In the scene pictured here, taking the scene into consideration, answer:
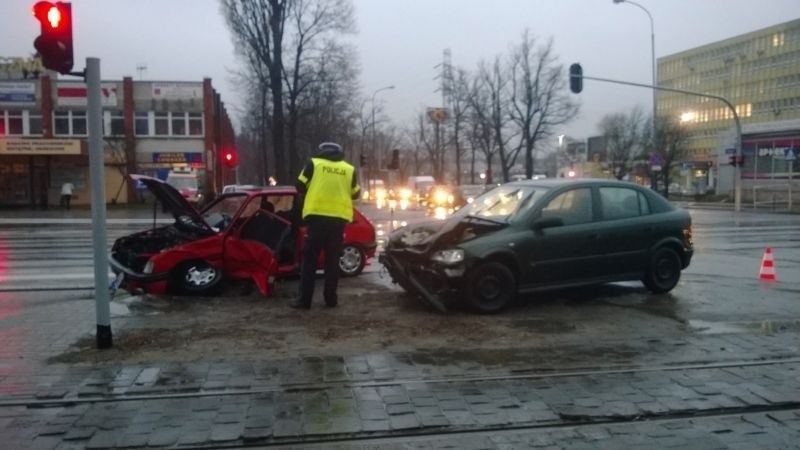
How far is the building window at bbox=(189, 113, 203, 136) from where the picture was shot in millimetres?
47844

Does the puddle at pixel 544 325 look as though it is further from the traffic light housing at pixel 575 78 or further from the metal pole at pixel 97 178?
the traffic light housing at pixel 575 78

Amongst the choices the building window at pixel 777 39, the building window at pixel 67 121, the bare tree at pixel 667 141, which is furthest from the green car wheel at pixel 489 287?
the building window at pixel 777 39

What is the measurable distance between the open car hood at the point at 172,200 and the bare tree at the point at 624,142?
54591 millimetres

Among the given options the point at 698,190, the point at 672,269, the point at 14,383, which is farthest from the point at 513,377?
the point at 698,190

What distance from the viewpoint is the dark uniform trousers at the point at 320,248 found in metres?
8.17

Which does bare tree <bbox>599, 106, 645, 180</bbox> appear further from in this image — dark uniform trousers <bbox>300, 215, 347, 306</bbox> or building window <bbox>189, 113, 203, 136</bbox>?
dark uniform trousers <bbox>300, 215, 347, 306</bbox>

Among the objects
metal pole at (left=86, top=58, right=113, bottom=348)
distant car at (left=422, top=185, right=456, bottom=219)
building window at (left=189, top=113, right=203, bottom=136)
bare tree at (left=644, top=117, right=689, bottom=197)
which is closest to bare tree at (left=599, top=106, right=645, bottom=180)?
bare tree at (left=644, top=117, right=689, bottom=197)

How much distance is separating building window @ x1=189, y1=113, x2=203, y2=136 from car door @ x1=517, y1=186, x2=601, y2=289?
42.3 m

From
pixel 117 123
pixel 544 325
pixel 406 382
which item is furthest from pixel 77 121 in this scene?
pixel 406 382

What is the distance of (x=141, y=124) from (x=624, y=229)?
143 ft

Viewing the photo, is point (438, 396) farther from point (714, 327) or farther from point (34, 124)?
point (34, 124)

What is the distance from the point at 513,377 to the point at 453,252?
2501 mm

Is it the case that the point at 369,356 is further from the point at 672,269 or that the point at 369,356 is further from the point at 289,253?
the point at 672,269

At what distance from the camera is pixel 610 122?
73625 mm
